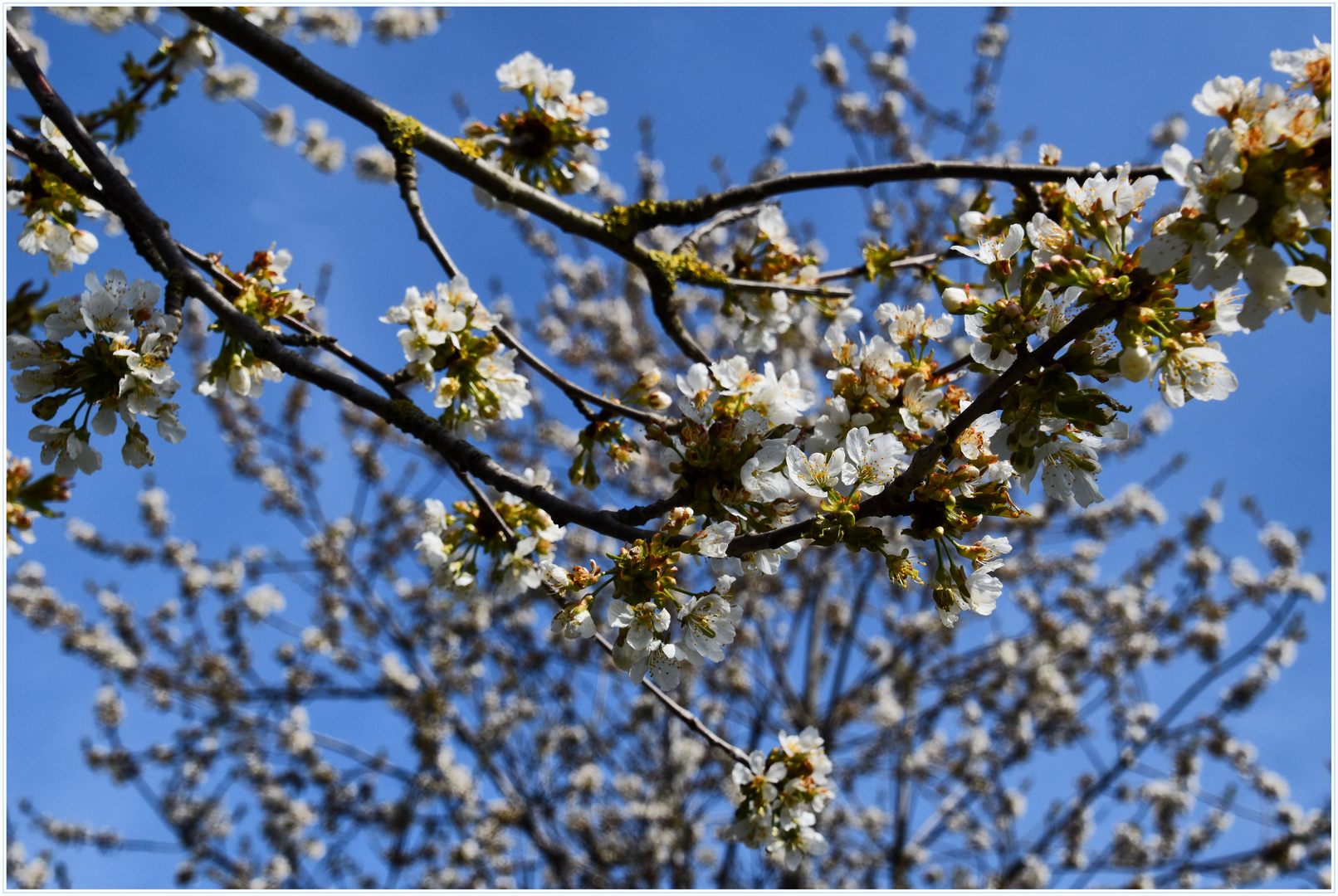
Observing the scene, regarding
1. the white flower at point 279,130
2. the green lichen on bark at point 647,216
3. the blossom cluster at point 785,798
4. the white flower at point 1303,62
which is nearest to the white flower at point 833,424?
the white flower at point 1303,62

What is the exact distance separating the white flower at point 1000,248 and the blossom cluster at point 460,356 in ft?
4.02

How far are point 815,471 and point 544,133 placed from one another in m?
1.94

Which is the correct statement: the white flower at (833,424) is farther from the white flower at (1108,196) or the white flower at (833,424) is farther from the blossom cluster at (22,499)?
the blossom cluster at (22,499)

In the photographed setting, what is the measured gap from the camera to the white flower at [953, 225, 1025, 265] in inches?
59.5

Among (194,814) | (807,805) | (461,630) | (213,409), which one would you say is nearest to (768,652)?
(461,630)

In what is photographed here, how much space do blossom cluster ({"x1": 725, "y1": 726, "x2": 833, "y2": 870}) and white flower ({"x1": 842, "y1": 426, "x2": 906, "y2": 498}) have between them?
1.10 metres

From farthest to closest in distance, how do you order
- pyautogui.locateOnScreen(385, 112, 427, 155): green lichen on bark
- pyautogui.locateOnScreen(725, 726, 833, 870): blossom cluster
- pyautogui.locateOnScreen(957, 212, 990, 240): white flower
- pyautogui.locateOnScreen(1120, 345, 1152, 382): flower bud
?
pyautogui.locateOnScreen(385, 112, 427, 155): green lichen on bark < pyautogui.locateOnScreen(957, 212, 990, 240): white flower < pyautogui.locateOnScreen(725, 726, 833, 870): blossom cluster < pyautogui.locateOnScreen(1120, 345, 1152, 382): flower bud

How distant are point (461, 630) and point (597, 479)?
20.9ft

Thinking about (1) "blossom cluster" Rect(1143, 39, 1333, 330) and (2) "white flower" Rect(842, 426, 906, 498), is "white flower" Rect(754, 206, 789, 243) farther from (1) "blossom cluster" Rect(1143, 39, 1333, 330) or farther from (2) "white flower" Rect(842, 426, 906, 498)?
(1) "blossom cluster" Rect(1143, 39, 1333, 330)

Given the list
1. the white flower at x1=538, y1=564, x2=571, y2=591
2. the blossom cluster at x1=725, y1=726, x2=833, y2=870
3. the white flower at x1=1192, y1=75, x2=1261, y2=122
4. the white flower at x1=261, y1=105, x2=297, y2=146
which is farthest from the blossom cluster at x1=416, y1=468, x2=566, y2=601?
the white flower at x1=261, y1=105, x2=297, y2=146

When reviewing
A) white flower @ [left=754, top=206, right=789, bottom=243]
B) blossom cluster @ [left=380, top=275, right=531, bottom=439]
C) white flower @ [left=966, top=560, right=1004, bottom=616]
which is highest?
white flower @ [left=754, top=206, right=789, bottom=243]

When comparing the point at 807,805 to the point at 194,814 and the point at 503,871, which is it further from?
the point at 194,814

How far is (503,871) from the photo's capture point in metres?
8.13

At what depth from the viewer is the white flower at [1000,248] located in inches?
59.5
